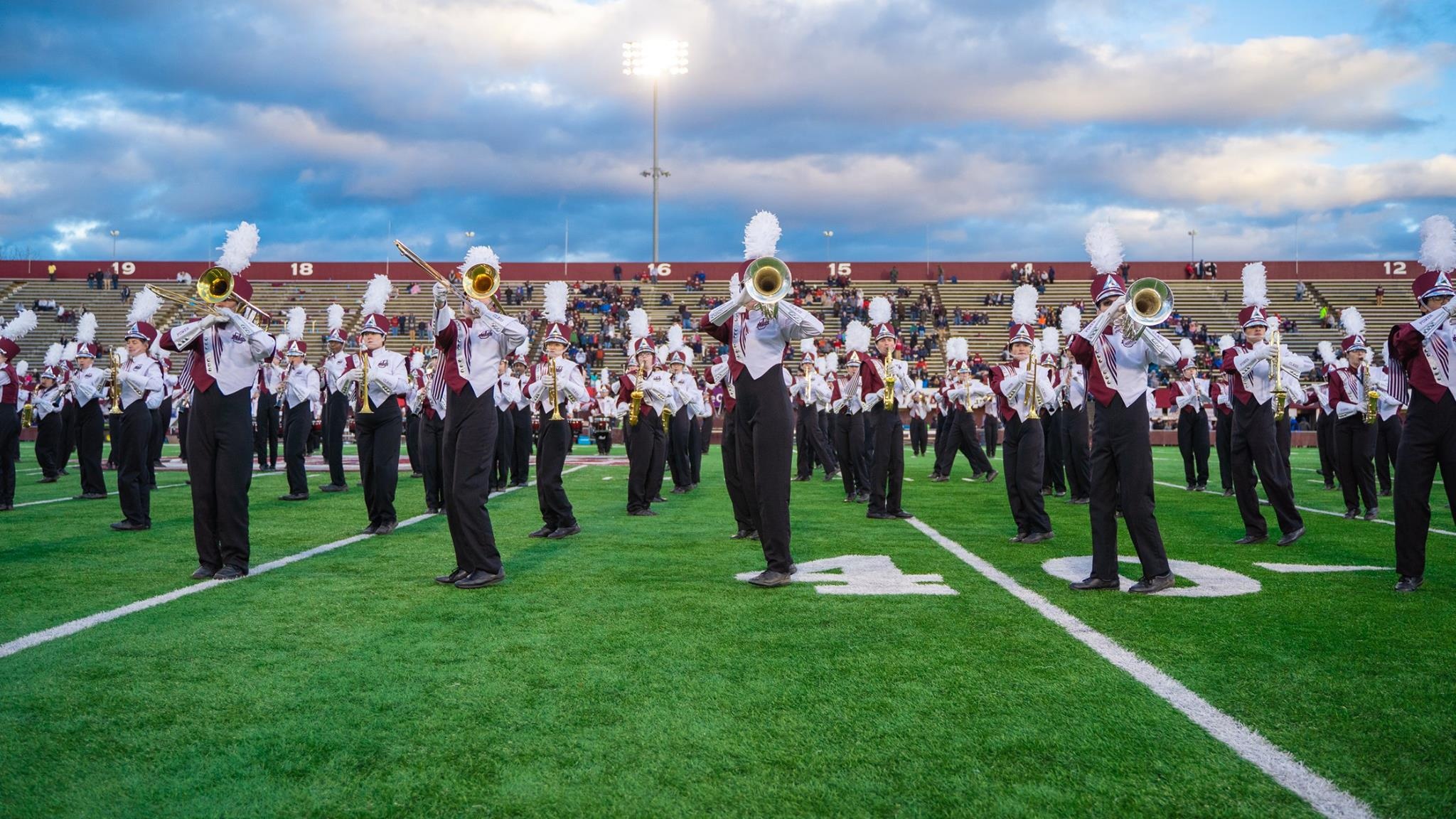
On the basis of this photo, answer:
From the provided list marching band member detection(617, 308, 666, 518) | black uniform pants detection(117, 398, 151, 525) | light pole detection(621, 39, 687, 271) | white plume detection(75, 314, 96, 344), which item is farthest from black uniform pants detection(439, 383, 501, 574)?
light pole detection(621, 39, 687, 271)

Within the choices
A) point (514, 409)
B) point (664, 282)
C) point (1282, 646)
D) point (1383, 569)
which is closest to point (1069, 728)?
point (1282, 646)

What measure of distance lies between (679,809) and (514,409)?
36.3ft

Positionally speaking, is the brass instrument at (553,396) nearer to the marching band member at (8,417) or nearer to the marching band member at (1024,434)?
the marching band member at (1024,434)

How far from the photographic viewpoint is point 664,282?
47.6 m

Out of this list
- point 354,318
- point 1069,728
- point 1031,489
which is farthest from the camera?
point 354,318

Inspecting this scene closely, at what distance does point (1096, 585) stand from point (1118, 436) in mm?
928

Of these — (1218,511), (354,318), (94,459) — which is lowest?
(1218,511)

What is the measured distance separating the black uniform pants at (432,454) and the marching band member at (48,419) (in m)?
6.65

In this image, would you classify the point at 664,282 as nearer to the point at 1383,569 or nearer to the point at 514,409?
the point at 514,409

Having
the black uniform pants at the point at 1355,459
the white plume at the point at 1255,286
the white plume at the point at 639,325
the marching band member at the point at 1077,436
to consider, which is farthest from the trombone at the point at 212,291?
the black uniform pants at the point at 1355,459

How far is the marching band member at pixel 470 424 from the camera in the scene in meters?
6.23

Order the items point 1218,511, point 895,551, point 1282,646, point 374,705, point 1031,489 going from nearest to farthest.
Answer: point 374,705 → point 1282,646 → point 895,551 → point 1031,489 → point 1218,511

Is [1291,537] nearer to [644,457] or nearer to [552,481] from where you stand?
[644,457]

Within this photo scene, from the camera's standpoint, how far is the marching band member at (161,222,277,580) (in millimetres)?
6508
